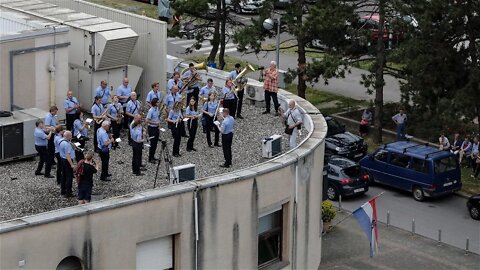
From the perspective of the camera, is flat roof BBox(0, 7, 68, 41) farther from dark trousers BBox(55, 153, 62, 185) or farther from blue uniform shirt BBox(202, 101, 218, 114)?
blue uniform shirt BBox(202, 101, 218, 114)

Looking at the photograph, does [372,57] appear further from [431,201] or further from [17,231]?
[17,231]

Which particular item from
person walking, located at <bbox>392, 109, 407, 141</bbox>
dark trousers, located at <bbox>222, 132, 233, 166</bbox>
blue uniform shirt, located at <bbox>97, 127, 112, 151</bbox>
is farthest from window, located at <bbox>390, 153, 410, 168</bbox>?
blue uniform shirt, located at <bbox>97, 127, 112, 151</bbox>

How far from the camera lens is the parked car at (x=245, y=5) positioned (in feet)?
175

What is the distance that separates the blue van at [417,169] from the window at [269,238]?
1794 centimetres

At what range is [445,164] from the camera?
4266 centimetres

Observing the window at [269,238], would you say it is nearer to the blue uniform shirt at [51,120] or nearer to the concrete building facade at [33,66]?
the blue uniform shirt at [51,120]

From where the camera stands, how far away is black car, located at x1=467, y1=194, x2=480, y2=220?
1629 inches

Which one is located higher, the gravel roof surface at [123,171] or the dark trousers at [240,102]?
the dark trousers at [240,102]

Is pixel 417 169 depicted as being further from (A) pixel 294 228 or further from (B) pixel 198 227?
(B) pixel 198 227

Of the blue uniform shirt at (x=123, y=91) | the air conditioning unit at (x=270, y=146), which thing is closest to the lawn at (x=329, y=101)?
the blue uniform shirt at (x=123, y=91)

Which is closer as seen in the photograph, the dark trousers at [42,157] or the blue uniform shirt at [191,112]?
the dark trousers at [42,157]

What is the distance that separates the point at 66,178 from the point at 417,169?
20.7 metres

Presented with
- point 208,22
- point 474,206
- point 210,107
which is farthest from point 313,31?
point 210,107

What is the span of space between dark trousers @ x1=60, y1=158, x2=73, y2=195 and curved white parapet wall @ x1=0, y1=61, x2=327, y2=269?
3183 mm
